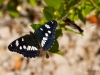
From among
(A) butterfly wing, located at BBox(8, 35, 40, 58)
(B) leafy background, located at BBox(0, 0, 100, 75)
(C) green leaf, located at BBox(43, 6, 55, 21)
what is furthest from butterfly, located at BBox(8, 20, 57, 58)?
(B) leafy background, located at BBox(0, 0, 100, 75)

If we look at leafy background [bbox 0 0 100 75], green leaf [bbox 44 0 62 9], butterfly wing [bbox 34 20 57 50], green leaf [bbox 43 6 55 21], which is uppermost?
leafy background [bbox 0 0 100 75]

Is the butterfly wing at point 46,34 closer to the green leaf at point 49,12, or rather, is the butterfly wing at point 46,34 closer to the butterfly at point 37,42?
the butterfly at point 37,42

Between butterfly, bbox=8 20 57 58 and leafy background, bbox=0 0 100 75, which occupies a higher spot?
leafy background, bbox=0 0 100 75

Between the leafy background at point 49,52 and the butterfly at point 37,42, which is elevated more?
the leafy background at point 49,52

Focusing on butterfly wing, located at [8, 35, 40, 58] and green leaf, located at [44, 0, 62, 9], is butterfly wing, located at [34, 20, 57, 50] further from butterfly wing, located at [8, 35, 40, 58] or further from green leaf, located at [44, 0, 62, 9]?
green leaf, located at [44, 0, 62, 9]

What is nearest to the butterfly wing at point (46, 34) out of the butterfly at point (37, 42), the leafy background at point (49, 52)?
the butterfly at point (37, 42)

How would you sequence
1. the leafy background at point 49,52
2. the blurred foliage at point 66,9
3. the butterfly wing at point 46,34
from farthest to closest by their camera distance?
the leafy background at point 49,52
the blurred foliage at point 66,9
the butterfly wing at point 46,34

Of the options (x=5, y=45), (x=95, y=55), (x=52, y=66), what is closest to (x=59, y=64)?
(x=52, y=66)

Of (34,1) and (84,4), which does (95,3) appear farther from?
(34,1)
